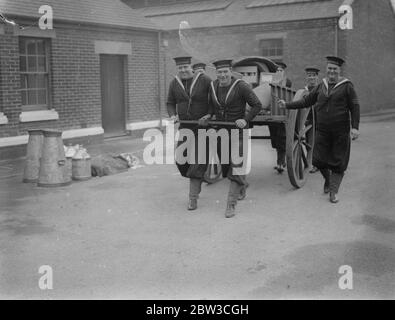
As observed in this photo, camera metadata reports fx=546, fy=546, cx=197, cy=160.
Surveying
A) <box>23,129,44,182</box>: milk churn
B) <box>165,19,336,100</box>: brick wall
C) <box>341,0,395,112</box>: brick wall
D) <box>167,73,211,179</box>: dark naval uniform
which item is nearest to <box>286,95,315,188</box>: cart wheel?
<box>167,73,211,179</box>: dark naval uniform

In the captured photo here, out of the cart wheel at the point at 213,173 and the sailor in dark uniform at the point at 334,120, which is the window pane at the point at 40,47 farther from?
the sailor in dark uniform at the point at 334,120

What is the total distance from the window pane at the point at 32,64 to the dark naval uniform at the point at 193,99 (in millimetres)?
6068

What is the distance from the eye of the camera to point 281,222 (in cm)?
688

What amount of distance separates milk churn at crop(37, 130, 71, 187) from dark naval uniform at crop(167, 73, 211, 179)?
8.51 feet

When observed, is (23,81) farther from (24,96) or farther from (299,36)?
(299,36)

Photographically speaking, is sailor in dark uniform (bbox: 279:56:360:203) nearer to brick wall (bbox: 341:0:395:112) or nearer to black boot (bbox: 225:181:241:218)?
black boot (bbox: 225:181:241:218)

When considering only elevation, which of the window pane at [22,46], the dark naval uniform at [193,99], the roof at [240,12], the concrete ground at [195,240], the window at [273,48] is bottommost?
the concrete ground at [195,240]

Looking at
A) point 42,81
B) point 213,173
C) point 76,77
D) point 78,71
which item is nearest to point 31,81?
point 42,81

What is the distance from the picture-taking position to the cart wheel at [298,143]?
8.26m

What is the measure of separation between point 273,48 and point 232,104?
17.4 metres

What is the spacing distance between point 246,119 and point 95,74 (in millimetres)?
8084

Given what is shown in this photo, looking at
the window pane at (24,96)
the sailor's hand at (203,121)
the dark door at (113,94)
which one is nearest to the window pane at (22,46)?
the window pane at (24,96)
